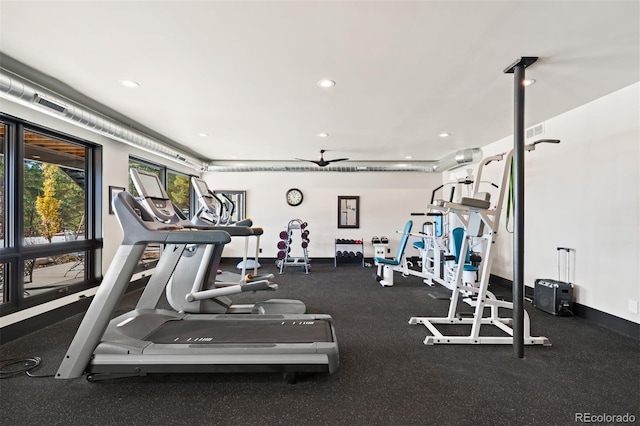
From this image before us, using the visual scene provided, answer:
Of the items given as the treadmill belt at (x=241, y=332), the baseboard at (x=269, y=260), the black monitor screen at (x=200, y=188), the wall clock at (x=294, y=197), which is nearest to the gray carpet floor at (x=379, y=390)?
the treadmill belt at (x=241, y=332)

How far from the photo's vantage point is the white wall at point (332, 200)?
7539 millimetres

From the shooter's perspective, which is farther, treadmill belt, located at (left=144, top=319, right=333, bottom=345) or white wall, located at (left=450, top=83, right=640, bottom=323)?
white wall, located at (left=450, top=83, right=640, bottom=323)

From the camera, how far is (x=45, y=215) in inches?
137

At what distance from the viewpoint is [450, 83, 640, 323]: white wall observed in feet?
10.0

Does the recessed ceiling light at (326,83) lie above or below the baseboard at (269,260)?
above

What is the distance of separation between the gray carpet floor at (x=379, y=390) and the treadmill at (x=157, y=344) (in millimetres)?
155

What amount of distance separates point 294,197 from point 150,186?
4971 millimetres

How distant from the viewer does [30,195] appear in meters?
3.27

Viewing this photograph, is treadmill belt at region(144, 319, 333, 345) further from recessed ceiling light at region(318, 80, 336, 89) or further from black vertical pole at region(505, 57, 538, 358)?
recessed ceiling light at region(318, 80, 336, 89)

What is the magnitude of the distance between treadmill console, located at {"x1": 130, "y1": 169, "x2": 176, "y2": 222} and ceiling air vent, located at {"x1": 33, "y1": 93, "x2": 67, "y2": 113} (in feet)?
3.92

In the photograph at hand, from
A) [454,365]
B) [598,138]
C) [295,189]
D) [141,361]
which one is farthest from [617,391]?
[295,189]

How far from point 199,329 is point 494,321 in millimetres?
2988

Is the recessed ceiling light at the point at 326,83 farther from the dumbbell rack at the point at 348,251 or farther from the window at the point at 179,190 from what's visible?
the dumbbell rack at the point at 348,251

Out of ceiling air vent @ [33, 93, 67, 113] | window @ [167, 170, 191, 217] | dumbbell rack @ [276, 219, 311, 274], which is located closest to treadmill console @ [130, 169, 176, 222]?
ceiling air vent @ [33, 93, 67, 113]
